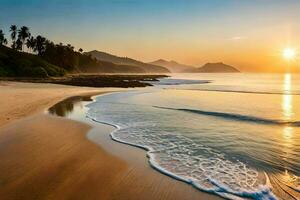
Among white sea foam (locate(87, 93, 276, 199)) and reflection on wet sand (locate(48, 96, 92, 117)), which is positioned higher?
reflection on wet sand (locate(48, 96, 92, 117))

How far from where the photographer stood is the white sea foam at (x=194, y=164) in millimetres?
7262

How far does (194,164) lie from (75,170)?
3887mm

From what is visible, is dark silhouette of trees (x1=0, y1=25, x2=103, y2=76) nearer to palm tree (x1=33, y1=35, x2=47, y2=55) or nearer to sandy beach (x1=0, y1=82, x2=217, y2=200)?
palm tree (x1=33, y1=35, x2=47, y2=55)

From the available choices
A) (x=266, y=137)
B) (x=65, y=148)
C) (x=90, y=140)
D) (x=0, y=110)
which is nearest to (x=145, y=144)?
(x=90, y=140)

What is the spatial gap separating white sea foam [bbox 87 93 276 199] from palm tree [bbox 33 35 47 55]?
405 feet

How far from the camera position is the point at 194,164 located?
932 cm

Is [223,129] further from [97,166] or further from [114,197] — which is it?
[114,197]

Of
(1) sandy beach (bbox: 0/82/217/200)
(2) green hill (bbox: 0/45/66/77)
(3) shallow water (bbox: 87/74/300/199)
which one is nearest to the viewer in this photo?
(1) sandy beach (bbox: 0/82/217/200)

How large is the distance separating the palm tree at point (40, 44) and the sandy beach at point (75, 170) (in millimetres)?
123058

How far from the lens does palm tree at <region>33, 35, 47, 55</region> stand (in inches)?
4929

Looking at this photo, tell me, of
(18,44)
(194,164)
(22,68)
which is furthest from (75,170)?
(18,44)

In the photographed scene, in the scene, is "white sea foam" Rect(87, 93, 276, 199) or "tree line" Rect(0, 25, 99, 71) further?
"tree line" Rect(0, 25, 99, 71)

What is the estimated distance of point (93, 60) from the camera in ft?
611

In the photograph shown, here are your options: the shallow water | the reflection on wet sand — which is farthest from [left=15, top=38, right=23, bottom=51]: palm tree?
the shallow water
